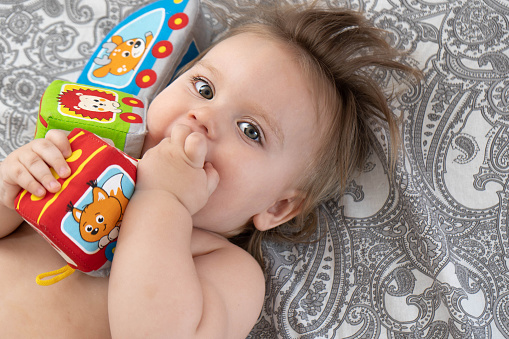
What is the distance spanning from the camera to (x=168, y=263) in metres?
0.99

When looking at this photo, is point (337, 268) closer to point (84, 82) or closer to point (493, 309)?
point (493, 309)

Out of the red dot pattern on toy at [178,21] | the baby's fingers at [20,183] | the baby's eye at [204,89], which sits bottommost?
the baby's fingers at [20,183]

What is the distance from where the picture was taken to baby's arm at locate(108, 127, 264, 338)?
3.16 feet

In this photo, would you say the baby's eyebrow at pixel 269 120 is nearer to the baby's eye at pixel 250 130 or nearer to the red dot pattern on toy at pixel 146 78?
the baby's eye at pixel 250 130

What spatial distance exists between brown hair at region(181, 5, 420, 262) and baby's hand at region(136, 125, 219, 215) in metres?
0.33

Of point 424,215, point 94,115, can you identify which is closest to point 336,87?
point 424,215

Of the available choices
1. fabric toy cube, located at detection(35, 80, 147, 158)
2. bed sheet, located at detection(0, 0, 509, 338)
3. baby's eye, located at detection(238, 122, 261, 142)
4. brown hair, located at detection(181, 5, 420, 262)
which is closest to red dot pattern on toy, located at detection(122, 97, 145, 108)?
fabric toy cube, located at detection(35, 80, 147, 158)

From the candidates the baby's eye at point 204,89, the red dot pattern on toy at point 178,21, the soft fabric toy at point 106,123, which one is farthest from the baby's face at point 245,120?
the red dot pattern on toy at point 178,21

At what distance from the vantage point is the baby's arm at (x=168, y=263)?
0.96 metres

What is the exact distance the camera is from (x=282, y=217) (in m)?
1.34

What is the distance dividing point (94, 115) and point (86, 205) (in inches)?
9.3

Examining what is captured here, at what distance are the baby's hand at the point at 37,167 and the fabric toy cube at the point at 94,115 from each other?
0.23ft

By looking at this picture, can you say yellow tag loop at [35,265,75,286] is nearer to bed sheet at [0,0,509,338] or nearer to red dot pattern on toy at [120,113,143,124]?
red dot pattern on toy at [120,113,143,124]

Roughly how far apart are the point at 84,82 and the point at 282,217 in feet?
2.07
